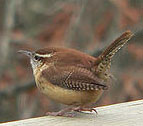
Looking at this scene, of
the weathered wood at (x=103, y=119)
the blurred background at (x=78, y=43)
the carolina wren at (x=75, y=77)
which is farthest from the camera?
the blurred background at (x=78, y=43)

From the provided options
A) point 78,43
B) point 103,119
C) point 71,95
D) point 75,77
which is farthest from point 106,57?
point 78,43

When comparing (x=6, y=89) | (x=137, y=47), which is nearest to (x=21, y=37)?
(x=6, y=89)

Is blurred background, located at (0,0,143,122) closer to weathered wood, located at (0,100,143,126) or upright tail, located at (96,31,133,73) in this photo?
upright tail, located at (96,31,133,73)

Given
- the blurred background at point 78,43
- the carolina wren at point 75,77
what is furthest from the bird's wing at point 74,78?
the blurred background at point 78,43

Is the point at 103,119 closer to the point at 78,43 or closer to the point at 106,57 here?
the point at 106,57

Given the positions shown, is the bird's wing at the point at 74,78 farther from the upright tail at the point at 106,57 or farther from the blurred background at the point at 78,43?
the blurred background at the point at 78,43

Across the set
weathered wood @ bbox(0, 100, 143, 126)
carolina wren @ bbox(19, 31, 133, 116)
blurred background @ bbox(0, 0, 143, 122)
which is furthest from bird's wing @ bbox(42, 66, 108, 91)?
blurred background @ bbox(0, 0, 143, 122)

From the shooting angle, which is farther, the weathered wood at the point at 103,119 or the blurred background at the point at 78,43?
the blurred background at the point at 78,43
